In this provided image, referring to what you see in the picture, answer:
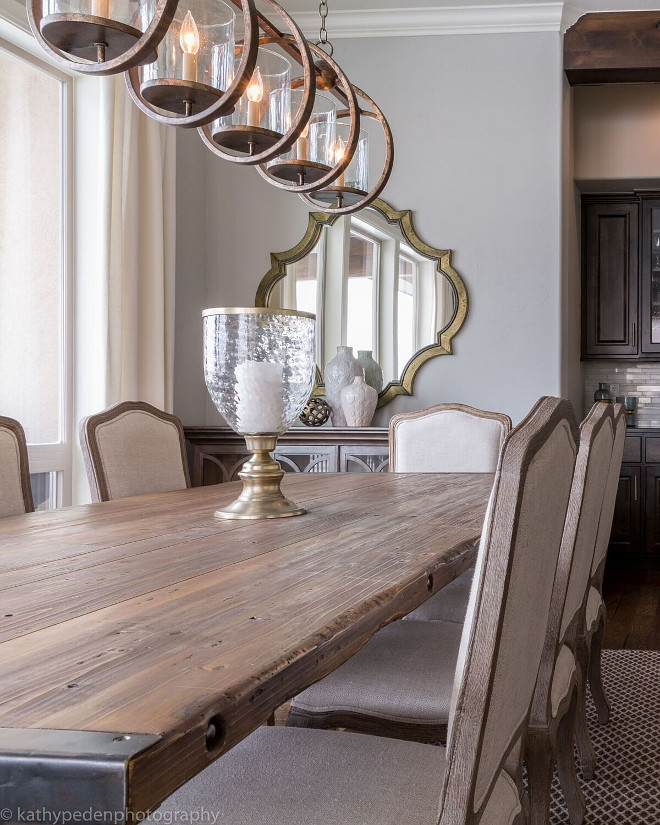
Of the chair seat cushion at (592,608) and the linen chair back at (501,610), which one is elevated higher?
the linen chair back at (501,610)

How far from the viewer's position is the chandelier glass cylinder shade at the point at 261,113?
2.11m

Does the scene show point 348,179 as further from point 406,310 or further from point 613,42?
point 613,42

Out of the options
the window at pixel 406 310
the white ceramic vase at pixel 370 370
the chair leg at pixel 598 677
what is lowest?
the chair leg at pixel 598 677

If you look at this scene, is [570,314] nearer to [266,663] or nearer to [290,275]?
[290,275]

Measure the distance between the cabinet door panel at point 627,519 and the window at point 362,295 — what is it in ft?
6.04

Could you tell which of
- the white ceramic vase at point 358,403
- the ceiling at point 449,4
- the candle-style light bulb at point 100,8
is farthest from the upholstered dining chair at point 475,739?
the ceiling at point 449,4

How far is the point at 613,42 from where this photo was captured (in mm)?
4551

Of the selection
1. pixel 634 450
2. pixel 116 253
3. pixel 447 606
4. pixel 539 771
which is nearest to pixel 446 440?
pixel 447 606

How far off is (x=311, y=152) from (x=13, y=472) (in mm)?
1161

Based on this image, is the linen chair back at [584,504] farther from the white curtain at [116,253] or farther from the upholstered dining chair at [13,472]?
the white curtain at [116,253]

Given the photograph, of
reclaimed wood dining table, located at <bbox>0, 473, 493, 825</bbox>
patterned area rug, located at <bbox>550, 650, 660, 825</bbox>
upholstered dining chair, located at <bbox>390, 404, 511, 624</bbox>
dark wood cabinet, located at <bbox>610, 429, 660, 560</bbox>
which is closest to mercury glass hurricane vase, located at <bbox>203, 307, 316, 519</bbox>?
reclaimed wood dining table, located at <bbox>0, 473, 493, 825</bbox>

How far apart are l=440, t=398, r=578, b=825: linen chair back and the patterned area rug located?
127 centimetres

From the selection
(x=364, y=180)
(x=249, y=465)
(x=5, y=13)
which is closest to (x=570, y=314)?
(x=364, y=180)

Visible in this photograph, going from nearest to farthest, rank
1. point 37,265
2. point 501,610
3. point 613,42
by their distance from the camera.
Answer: point 501,610, point 37,265, point 613,42
